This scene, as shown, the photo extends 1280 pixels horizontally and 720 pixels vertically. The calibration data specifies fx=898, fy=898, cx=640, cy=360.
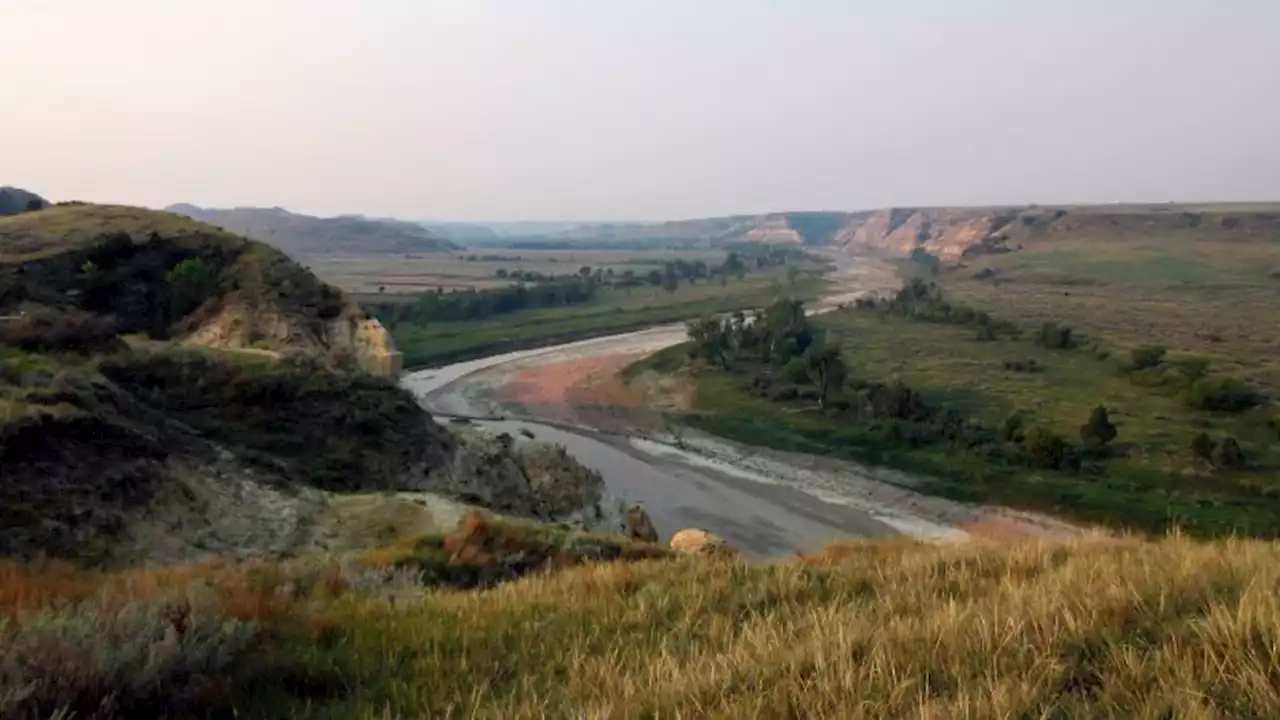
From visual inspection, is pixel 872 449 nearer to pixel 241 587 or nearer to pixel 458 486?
pixel 458 486

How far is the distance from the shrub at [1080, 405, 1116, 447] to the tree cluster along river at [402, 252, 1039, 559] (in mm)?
6887

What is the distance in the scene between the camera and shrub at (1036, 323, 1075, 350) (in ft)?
189

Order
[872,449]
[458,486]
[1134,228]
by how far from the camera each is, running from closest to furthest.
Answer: [458,486]
[872,449]
[1134,228]

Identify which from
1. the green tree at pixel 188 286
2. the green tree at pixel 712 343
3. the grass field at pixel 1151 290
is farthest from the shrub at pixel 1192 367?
the green tree at pixel 188 286

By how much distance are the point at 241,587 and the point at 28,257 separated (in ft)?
102

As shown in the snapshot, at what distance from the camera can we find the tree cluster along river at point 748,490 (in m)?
29.1

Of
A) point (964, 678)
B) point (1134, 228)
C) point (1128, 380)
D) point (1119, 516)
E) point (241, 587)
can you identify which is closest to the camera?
point (964, 678)

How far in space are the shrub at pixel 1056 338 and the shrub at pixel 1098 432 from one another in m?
23.7

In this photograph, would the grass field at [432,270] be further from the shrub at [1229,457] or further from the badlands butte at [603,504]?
the shrub at [1229,457]

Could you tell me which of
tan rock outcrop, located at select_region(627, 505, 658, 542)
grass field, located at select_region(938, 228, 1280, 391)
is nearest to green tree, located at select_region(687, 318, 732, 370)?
grass field, located at select_region(938, 228, 1280, 391)

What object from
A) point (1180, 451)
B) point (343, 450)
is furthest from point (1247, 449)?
point (343, 450)

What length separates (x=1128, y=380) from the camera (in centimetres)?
4725

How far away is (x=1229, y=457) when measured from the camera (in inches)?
1250

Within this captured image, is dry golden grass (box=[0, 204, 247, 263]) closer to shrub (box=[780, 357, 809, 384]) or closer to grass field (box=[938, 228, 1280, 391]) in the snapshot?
shrub (box=[780, 357, 809, 384])
